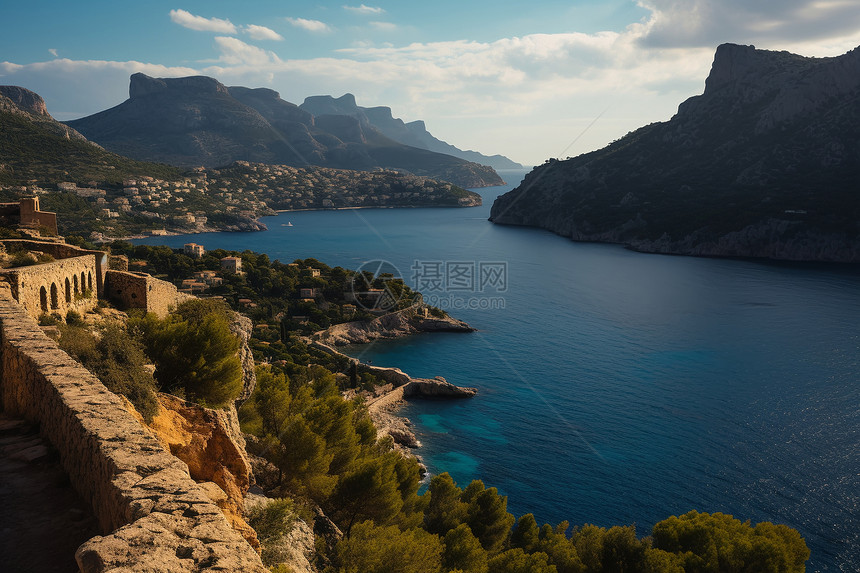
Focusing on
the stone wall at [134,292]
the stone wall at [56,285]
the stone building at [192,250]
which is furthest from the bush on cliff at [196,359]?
the stone building at [192,250]

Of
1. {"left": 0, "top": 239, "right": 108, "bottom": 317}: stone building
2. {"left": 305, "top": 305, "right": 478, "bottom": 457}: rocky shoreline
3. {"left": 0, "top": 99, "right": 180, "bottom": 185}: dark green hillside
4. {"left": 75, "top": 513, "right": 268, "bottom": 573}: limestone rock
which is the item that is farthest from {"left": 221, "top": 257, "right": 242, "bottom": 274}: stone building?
{"left": 75, "top": 513, "right": 268, "bottom": 573}: limestone rock

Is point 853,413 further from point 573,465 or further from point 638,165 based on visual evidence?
point 638,165

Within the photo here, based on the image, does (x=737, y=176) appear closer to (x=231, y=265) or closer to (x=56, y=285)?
(x=231, y=265)

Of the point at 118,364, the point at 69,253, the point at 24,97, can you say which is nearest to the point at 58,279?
the point at 69,253

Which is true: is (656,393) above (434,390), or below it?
above

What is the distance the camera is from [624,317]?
60.9 metres

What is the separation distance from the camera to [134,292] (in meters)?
15.8

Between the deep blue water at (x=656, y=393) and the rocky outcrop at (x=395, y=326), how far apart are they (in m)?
1.93

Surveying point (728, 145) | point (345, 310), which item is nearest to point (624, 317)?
point (345, 310)

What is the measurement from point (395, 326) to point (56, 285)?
1838 inches

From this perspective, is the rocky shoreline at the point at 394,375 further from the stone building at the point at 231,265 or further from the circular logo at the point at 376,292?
the stone building at the point at 231,265

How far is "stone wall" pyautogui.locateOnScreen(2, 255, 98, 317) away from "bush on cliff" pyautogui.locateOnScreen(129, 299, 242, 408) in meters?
2.94

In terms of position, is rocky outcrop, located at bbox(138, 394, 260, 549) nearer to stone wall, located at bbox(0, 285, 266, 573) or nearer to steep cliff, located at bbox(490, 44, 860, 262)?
stone wall, located at bbox(0, 285, 266, 573)

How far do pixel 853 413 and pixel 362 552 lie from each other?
40.0 metres
